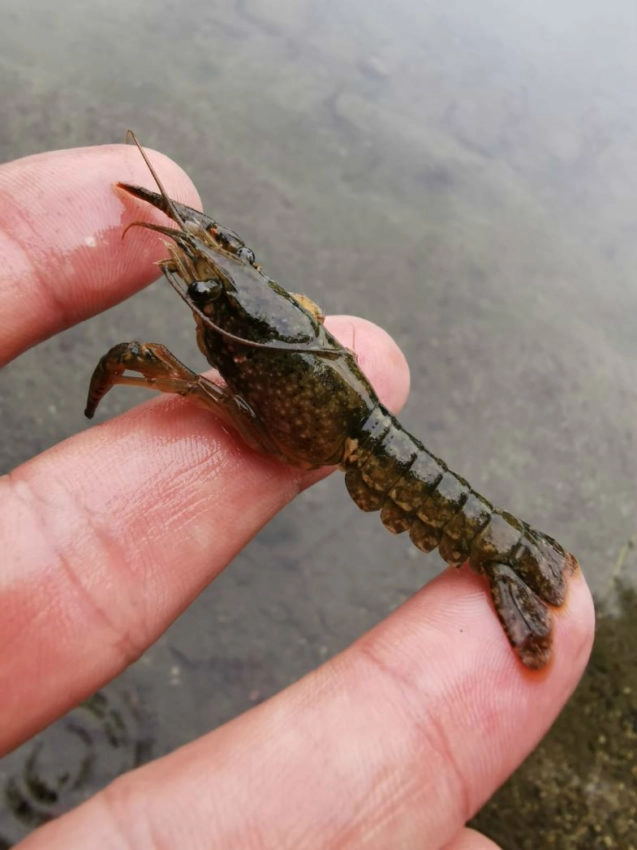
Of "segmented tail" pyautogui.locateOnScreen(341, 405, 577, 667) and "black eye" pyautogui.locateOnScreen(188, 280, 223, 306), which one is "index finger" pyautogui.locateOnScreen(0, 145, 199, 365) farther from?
"segmented tail" pyautogui.locateOnScreen(341, 405, 577, 667)

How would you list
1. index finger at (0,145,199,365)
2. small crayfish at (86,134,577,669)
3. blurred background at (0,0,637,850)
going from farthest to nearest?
blurred background at (0,0,637,850) → small crayfish at (86,134,577,669) → index finger at (0,145,199,365)

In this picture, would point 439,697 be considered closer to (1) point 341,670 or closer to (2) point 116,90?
(1) point 341,670

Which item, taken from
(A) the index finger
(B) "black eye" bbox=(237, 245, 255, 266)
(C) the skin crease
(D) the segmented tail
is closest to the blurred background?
(D) the segmented tail

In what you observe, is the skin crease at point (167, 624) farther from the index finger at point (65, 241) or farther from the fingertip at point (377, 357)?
the fingertip at point (377, 357)

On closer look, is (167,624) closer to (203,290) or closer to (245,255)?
(203,290)

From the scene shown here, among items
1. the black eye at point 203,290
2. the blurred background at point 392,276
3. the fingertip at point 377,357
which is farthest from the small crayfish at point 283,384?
the blurred background at point 392,276

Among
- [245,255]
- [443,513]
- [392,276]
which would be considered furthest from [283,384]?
[392,276]
